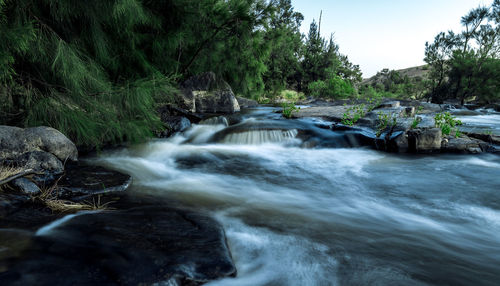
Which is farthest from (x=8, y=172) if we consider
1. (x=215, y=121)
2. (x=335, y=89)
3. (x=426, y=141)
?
(x=335, y=89)

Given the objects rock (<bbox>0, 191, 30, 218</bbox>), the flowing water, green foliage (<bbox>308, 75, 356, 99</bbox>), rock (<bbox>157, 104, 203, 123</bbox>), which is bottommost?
the flowing water

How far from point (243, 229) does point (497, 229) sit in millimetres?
2779

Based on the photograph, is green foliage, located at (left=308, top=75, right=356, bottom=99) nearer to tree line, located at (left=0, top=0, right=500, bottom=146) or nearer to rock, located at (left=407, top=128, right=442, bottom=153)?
tree line, located at (left=0, top=0, right=500, bottom=146)

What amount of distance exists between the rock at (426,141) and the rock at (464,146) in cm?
20

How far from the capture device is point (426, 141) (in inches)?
236

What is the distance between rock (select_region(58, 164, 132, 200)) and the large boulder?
0.80 feet

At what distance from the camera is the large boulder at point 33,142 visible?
3320 mm

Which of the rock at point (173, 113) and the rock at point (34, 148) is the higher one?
the rock at point (173, 113)

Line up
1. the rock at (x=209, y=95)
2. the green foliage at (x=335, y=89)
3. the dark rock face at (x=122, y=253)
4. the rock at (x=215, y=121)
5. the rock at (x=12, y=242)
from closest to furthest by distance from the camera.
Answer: the dark rock face at (x=122, y=253)
the rock at (x=12, y=242)
the rock at (x=215, y=121)
the rock at (x=209, y=95)
the green foliage at (x=335, y=89)

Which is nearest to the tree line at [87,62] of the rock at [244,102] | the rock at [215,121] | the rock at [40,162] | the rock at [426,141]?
the rock at [40,162]

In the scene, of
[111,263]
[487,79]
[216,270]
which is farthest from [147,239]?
[487,79]

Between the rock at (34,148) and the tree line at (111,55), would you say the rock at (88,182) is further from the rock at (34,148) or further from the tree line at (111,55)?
the tree line at (111,55)

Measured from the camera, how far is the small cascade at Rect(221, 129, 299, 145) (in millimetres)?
7027

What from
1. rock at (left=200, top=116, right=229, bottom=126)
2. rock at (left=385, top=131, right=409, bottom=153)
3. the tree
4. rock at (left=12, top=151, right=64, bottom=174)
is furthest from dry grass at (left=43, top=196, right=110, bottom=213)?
the tree
